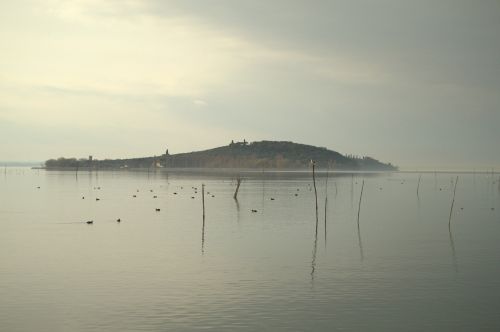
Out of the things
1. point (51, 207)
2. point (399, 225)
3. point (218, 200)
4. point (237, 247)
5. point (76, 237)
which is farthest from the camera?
point (218, 200)

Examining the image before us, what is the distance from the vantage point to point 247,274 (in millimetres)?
24625

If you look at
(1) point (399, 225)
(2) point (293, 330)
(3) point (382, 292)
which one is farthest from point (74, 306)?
(1) point (399, 225)

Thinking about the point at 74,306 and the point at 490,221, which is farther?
the point at 490,221

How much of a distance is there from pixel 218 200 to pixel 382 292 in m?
47.7

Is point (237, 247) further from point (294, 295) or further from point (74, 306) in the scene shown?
point (74, 306)

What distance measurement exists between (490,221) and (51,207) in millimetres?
41663

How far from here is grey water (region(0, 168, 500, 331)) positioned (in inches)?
707

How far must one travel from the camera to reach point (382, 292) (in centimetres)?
2130

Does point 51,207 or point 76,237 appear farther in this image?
point 51,207

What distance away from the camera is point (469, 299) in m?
20.5

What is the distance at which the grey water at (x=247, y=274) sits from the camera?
18.0 meters

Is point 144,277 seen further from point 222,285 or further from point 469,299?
point 469,299

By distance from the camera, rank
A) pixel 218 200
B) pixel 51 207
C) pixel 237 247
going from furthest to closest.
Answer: pixel 218 200, pixel 51 207, pixel 237 247

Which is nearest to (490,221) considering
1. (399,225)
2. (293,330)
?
(399,225)
